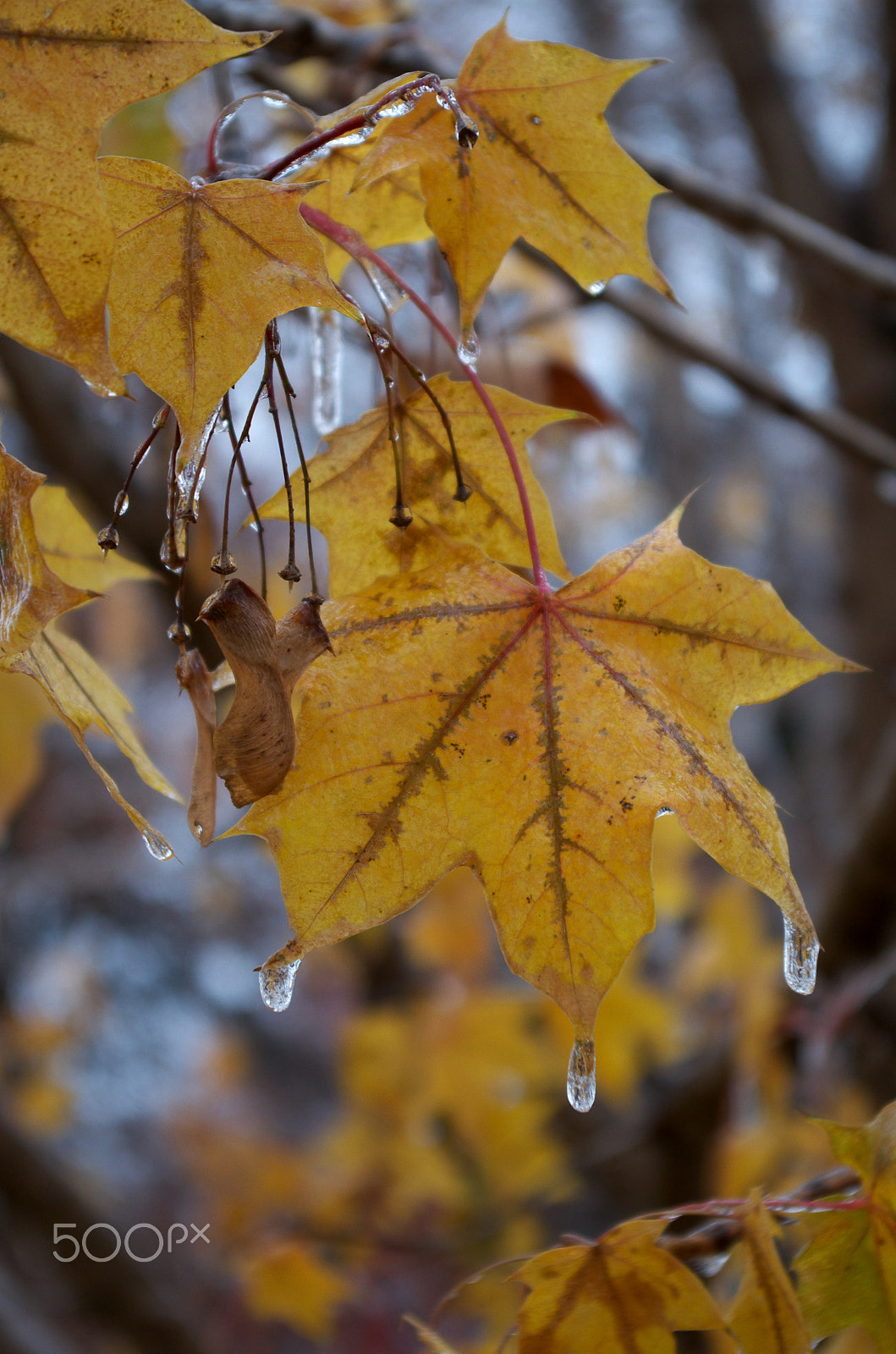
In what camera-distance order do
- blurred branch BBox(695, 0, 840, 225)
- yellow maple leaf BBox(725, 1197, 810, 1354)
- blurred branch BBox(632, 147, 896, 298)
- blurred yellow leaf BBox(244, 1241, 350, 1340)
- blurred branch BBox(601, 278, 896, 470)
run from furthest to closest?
blurred branch BBox(695, 0, 840, 225)
blurred yellow leaf BBox(244, 1241, 350, 1340)
blurred branch BBox(601, 278, 896, 470)
blurred branch BBox(632, 147, 896, 298)
yellow maple leaf BBox(725, 1197, 810, 1354)

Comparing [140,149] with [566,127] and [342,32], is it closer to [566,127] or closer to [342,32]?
[342,32]

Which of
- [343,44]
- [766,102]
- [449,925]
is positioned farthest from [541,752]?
[766,102]

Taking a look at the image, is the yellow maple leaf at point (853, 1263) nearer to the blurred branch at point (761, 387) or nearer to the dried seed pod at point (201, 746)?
the dried seed pod at point (201, 746)

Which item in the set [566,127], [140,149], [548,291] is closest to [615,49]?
[548,291]

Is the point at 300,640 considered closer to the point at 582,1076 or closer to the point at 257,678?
the point at 257,678

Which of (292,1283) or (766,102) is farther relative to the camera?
(766,102)

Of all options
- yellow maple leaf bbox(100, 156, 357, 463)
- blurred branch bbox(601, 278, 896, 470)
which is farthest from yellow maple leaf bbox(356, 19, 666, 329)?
blurred branch bbox(601, 278, 896, 470)

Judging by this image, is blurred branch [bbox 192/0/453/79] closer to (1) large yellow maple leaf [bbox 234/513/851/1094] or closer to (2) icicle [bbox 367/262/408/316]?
(2) icicle [bbox 367/262/408/316]
